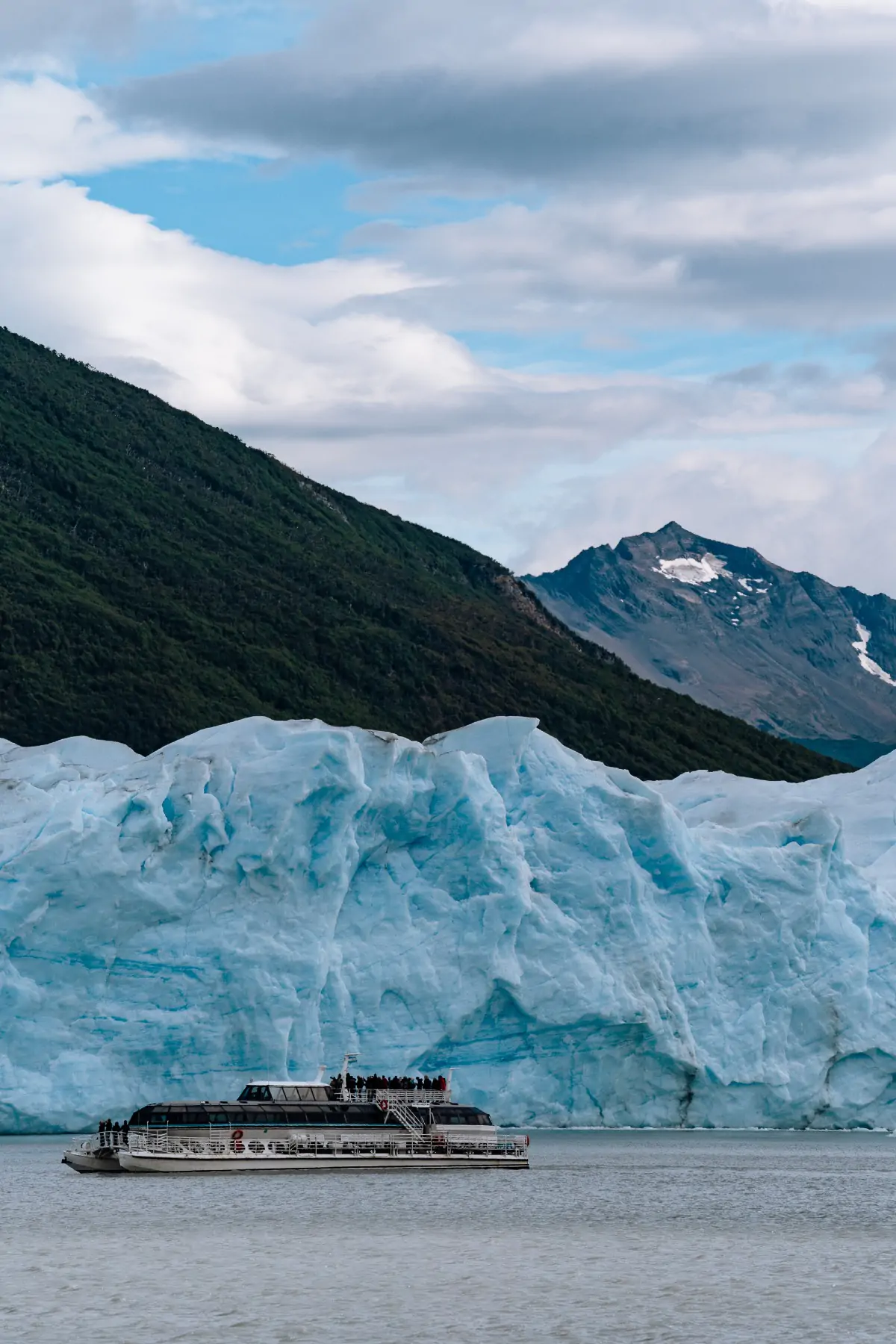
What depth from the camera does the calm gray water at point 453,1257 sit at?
24.6 metres

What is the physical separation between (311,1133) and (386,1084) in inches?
91.4

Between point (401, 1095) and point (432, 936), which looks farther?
point (432, 936)

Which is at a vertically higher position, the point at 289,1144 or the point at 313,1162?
the point at 289,1144

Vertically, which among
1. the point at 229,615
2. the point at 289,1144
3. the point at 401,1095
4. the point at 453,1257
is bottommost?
the point at 453,1257

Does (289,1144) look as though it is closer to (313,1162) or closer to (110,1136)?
(313,1162)

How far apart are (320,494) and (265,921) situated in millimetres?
139107

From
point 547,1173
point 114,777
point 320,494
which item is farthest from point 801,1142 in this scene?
point 320,494

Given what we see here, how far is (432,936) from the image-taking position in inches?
1978

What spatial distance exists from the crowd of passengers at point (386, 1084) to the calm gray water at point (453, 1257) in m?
1.89

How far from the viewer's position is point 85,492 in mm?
148625

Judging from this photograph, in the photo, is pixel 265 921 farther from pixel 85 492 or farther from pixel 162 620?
pixel 85 492

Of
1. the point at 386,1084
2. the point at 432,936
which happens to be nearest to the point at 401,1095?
the point at 386,1084

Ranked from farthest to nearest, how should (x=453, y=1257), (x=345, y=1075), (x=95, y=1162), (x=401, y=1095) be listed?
(x=401, y=1095), (x=345, y=1075), (x=95, y=1162), (x=453, y=1257)

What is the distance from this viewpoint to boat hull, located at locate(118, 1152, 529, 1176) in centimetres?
4325
